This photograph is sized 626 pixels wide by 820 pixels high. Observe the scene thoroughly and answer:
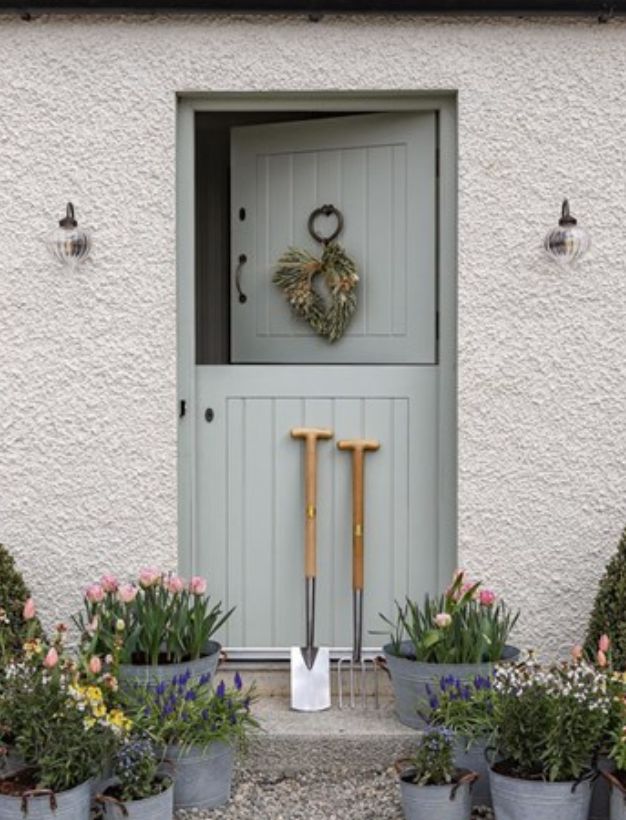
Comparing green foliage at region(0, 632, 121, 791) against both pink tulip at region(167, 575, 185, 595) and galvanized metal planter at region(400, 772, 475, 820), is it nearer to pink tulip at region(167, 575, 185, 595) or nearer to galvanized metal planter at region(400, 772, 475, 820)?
pink tulip at region(167, 575, 185, 595)

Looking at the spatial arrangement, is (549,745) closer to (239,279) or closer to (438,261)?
(438,261)

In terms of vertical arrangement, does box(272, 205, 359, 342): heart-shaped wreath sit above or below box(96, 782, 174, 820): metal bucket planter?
above

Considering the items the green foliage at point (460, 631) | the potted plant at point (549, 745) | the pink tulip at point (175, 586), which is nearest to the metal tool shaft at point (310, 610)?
the green foliage at point (460, 631)

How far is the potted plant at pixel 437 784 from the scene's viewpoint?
3.74m

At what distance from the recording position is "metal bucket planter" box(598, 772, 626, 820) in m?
3.62

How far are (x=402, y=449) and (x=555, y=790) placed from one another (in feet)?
5.79

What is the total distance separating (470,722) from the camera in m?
3.94

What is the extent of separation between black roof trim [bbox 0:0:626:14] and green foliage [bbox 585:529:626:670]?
209cm

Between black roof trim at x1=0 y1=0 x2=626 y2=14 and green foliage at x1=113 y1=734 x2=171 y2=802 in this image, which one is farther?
black roof trim at x1=0 y1=0 x2=626 y2=14

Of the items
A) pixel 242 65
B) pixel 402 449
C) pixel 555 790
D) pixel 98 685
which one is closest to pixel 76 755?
pixel 98 685

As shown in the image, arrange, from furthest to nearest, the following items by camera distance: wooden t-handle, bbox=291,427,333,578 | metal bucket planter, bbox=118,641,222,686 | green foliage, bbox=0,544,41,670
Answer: wooden t-handle, bbox=291,427,333,578, green foliage, bbox=0,544,41,670, metal bucket planter, bbox=118,641,222,686

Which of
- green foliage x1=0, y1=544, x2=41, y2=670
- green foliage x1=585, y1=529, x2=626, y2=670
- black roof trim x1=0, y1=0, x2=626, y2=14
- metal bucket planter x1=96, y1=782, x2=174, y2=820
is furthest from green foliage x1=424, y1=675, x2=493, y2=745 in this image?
black roof trim x1=0, y1=0, x2=626, y2=14

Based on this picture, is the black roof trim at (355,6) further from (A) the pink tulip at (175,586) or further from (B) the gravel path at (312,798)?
(B) the gravel path at (312,798)

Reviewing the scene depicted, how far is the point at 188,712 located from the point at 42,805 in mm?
560
